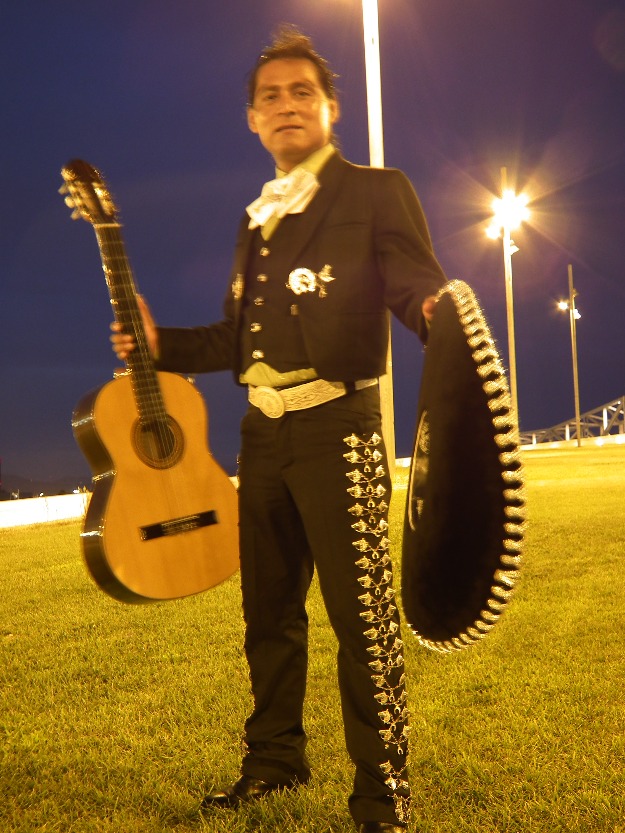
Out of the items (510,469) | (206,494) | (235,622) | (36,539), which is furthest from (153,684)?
(36,539)

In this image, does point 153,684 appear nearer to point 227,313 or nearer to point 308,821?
point 308,821

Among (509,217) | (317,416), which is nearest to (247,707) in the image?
(317,416)

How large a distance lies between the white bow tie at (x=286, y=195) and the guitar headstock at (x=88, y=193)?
2.01 feet

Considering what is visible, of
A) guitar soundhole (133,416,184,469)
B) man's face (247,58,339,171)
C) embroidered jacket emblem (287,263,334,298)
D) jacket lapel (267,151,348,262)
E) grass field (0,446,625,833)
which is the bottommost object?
grass field (0,446,625,833)

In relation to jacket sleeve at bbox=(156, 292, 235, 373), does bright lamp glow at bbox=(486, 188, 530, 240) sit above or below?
above

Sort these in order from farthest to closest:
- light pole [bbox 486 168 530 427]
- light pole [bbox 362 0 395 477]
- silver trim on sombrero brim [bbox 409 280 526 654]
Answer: light pole [bbox 486 168 530 427] < light pole [bbox 362 0 395 477] < silver trim on sombrero brim [bbox 409 280 526 654]

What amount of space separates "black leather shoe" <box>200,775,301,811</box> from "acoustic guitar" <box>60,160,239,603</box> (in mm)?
765

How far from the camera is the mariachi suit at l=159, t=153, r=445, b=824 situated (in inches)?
113

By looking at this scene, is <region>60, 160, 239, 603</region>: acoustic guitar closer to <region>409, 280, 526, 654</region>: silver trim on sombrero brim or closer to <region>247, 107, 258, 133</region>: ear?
<region>247, 107, 258, 133</region>: ear

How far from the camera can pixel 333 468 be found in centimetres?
294

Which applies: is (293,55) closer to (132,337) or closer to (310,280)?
(310,280)

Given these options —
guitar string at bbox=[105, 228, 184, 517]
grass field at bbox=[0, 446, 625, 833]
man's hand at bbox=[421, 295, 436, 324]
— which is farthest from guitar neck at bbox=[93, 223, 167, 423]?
grass field at bbox=[0, 446, 625, 833]

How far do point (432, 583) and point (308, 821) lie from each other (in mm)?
1084

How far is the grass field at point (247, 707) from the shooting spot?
10.3ft
